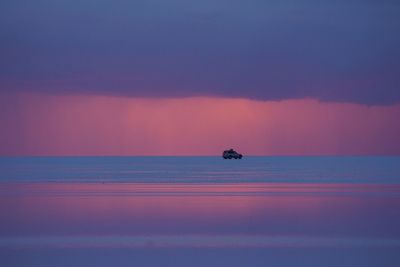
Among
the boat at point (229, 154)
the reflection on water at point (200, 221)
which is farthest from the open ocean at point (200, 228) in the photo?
the boat at point (229, 154)

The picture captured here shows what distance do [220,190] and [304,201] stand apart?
529 centimetres

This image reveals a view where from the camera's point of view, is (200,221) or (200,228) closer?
(200,228)

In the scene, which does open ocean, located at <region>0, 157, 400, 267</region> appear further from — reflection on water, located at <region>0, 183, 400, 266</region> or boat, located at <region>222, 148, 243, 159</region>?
boat, located at <region>222, 148, 243, 159</region>

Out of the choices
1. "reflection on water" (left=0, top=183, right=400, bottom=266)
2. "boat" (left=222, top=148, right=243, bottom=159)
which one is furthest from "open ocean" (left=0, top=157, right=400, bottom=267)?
"boat" (left=222, top=148, right=243, bottom=159)

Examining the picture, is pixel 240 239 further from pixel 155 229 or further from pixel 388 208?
pixel 388 208

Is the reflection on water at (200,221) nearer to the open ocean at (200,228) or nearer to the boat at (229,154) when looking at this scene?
the open ocean at (200,228)

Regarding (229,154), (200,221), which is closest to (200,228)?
(200,221)

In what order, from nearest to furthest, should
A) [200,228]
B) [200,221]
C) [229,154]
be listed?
[200,228], [200,221], [229,154]

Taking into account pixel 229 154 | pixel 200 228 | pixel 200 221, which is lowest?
pixel 200 228

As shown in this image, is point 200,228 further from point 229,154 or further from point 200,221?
point 229,154

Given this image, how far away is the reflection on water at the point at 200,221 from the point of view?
16.0 metres

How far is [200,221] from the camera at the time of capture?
64.8 ft

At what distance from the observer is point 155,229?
60.7ft

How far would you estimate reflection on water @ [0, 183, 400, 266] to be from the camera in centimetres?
1599
